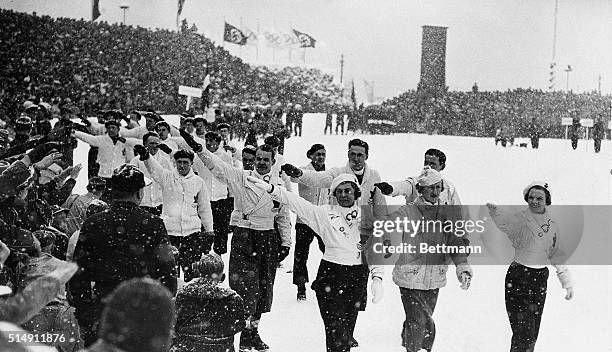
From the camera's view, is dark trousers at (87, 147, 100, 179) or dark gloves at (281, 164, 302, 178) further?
dark trousers at (87, 147, 100, 179)

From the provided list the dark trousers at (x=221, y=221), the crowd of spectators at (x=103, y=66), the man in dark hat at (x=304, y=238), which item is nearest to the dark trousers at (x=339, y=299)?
the man in dark hat at (x=304, y=238)

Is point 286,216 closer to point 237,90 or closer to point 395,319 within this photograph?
point 395,319

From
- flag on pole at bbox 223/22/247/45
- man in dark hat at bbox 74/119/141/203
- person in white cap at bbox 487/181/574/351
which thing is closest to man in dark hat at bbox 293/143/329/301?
person in white cap at bbox 487/181/574/351

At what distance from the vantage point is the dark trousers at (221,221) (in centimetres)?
837

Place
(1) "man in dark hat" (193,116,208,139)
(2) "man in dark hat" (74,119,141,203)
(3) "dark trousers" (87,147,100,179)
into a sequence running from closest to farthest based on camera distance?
(2) "man in dark hat" (74,119,141,203) < (1) "man in dark hat" (193,116,208,139) < (3) "dark trousers" (87,147,100,179)

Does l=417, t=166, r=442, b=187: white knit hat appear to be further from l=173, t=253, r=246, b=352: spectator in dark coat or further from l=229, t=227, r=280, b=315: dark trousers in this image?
l=173, t=253, r=246, b=352: spectator in dark coat

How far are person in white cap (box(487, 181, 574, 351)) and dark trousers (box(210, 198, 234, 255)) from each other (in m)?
3.90

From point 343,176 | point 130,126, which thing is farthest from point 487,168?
point 343,176

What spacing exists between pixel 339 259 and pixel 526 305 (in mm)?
1251

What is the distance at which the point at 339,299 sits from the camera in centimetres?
455

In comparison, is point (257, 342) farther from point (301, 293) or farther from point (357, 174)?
point (301, 293)

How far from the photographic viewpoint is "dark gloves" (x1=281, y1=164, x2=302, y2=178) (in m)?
5.16

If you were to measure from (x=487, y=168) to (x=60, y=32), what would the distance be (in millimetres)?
12289

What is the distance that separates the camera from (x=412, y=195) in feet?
18.4
